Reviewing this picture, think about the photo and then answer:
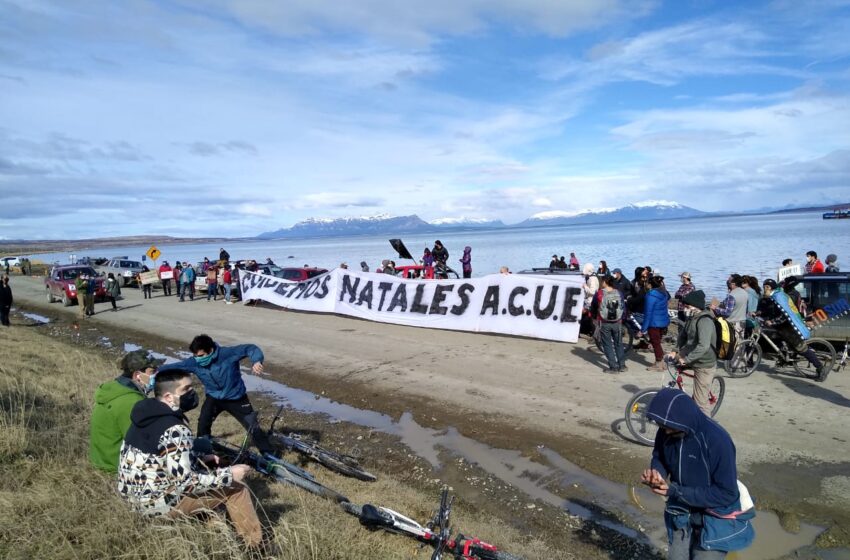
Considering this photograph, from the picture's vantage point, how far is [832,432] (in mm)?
7215

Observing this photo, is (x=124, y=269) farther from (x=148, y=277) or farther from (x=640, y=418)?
(x=640, y=418)

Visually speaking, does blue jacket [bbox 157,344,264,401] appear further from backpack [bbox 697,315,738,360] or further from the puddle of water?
the puddle of water

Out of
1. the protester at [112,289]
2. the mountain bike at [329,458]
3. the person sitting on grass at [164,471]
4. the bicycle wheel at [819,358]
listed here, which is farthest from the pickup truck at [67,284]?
the bicycle wheel at [819,358]

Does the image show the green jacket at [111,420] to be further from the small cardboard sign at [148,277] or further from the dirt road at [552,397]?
the small cardboard sign at [148,277]

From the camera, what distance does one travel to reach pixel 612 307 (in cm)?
1045

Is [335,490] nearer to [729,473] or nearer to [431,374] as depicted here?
[729,473]

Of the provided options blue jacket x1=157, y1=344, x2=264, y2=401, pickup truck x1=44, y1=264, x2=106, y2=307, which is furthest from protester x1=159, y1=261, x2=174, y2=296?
blue jacket x1=157, y1=344, x2=264, y2=401

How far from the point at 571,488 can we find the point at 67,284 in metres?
26.8

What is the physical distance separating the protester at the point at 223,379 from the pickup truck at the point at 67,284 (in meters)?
22.3

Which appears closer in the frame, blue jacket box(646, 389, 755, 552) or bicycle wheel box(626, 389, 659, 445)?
blue jacket box(646, 389, 755, 552)

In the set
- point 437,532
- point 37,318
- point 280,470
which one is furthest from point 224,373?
point 37,318

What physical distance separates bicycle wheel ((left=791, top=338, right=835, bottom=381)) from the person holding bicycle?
13.2ft

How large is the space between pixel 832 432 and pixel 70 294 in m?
28.3

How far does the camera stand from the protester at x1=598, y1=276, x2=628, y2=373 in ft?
34.3
